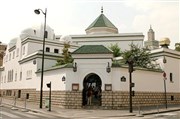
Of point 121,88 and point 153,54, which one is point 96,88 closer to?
point 121,88

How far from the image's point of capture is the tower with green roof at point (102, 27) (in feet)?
156

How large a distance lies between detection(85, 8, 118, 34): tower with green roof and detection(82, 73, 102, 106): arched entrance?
2505cm

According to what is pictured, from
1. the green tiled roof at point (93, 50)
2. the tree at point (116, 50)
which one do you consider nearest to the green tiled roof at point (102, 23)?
the tree at point (116, 50)

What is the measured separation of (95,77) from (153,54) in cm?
1098

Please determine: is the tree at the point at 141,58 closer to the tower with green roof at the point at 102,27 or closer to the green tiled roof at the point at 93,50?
the green tiled roof at the point at 93,50

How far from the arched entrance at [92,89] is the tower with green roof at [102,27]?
82.2 ft

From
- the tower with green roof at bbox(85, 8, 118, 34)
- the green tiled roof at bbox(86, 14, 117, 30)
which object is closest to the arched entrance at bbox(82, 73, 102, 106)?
the tower with green roof at bbox(85, 8, 118, 34)

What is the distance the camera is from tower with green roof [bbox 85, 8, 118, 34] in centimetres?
4750

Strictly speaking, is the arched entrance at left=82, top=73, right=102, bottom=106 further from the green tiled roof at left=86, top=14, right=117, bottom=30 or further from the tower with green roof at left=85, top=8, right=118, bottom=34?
the green tiled roof at left=86, top=14, right=117, bottom=30

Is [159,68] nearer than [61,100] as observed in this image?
No

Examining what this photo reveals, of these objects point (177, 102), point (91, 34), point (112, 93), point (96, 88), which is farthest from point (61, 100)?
point (91, 34)

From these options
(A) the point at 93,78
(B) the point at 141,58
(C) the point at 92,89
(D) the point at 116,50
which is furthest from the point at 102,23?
(C) the point at 92,89

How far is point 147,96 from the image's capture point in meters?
25.8

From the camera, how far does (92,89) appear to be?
23.4 metres
